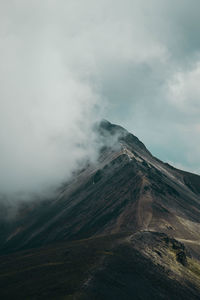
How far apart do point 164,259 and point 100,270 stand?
49484 mm

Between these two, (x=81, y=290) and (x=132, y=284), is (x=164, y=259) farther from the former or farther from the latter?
(x=81, y=290)

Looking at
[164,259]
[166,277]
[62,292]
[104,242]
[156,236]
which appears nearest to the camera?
[62,292]

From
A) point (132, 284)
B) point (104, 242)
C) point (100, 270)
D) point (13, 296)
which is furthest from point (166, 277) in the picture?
point (13, 296)

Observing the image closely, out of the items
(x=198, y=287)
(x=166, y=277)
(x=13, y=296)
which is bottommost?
(x=198, y=287)

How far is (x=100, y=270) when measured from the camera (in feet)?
407

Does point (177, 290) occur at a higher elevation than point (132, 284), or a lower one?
lower

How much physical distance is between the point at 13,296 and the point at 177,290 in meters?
64.7

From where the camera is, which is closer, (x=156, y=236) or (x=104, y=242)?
(x=104, y=242)

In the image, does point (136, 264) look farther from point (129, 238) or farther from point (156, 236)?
point (156, 236)

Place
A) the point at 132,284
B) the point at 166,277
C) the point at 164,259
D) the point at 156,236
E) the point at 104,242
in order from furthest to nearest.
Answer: the point at 156,236 < the point at 104,242 < the point at 164,259 < the point at 166,277 < the point at 132,284

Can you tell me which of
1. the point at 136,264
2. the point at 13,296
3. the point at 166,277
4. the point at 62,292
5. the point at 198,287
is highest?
the point at 13,296

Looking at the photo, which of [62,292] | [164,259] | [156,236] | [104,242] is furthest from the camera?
[156,236]

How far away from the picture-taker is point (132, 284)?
12112 cm

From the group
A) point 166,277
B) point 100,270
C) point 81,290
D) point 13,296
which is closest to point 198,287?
point 166,277
